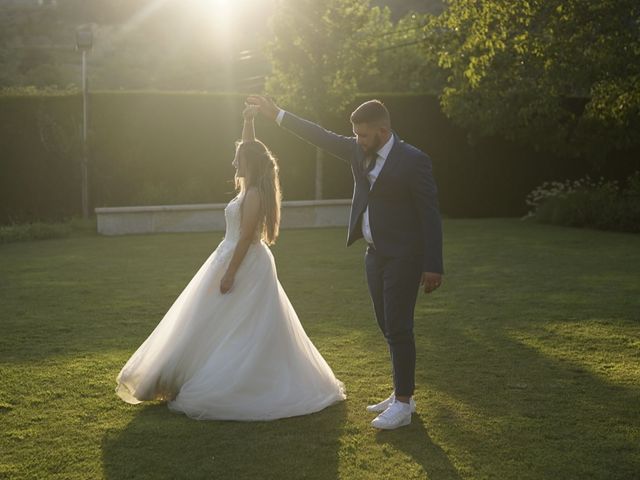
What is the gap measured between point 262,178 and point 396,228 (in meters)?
1.06

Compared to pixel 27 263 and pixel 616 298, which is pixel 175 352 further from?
pixel 27 263

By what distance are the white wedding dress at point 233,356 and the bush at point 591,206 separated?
1413cm

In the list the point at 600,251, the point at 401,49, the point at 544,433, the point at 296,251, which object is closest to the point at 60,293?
the point at 296,251

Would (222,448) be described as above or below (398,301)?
below

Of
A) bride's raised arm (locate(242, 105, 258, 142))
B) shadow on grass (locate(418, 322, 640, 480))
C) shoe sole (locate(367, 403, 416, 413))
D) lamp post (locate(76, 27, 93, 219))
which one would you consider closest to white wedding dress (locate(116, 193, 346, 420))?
shoe sole (locate(367, 403, 416, 413))

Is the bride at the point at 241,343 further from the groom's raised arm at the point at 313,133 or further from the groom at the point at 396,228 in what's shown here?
the groom at the point at 396,228

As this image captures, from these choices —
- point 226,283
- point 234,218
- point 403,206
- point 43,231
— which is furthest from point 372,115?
point 43,231

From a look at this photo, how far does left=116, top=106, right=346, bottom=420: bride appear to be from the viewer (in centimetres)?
567

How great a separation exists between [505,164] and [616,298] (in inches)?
532

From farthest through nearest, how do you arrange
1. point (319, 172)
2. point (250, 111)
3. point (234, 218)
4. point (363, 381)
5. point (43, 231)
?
point (319, 172) → point (43, 231) → point (363, 381) → point (250, 111) → point (234, 218)

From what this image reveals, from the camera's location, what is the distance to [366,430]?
17.9 ft

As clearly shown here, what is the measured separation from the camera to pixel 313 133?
5.97 meters

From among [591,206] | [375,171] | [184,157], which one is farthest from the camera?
[184,157]

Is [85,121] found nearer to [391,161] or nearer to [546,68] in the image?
[546,68]
